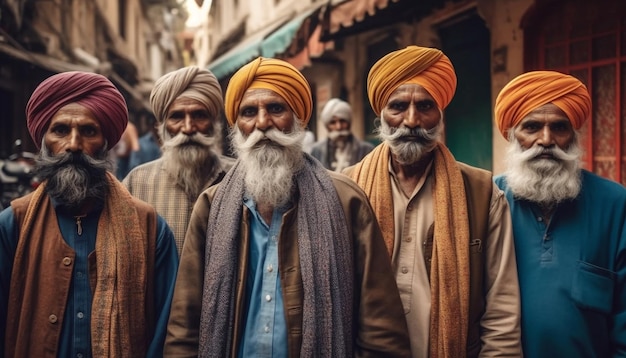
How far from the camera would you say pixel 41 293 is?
2.14 metres

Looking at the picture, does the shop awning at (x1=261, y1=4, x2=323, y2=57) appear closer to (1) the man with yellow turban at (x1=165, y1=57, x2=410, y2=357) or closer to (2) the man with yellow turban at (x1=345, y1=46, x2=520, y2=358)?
(2) the man with yellow turban at (x1=345, y1=46, x2=520, y2=358)

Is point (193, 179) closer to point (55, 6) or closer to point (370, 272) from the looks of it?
point (370, 272)

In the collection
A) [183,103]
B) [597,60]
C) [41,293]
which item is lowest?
[41,293]

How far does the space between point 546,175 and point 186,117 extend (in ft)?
6.55

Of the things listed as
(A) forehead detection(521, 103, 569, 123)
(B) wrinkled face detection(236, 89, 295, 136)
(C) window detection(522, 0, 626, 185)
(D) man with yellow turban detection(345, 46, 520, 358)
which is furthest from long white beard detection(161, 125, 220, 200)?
(C) window detection(522, 0, 626, 185)

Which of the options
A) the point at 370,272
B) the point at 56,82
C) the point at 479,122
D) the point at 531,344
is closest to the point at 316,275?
the point at 370,272

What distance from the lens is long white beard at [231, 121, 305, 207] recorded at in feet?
7.52

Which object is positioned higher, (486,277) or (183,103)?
(183,103)

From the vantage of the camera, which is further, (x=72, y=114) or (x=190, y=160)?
(x=190, y=160)

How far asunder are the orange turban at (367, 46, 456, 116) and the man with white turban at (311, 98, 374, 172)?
336cm

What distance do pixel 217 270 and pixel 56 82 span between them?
40.0 inches

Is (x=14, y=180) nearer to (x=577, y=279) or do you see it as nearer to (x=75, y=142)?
(x=75, y=142)

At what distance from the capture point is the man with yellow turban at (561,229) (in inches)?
92.6

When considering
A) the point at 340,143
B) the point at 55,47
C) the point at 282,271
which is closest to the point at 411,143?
the point at 282,271
